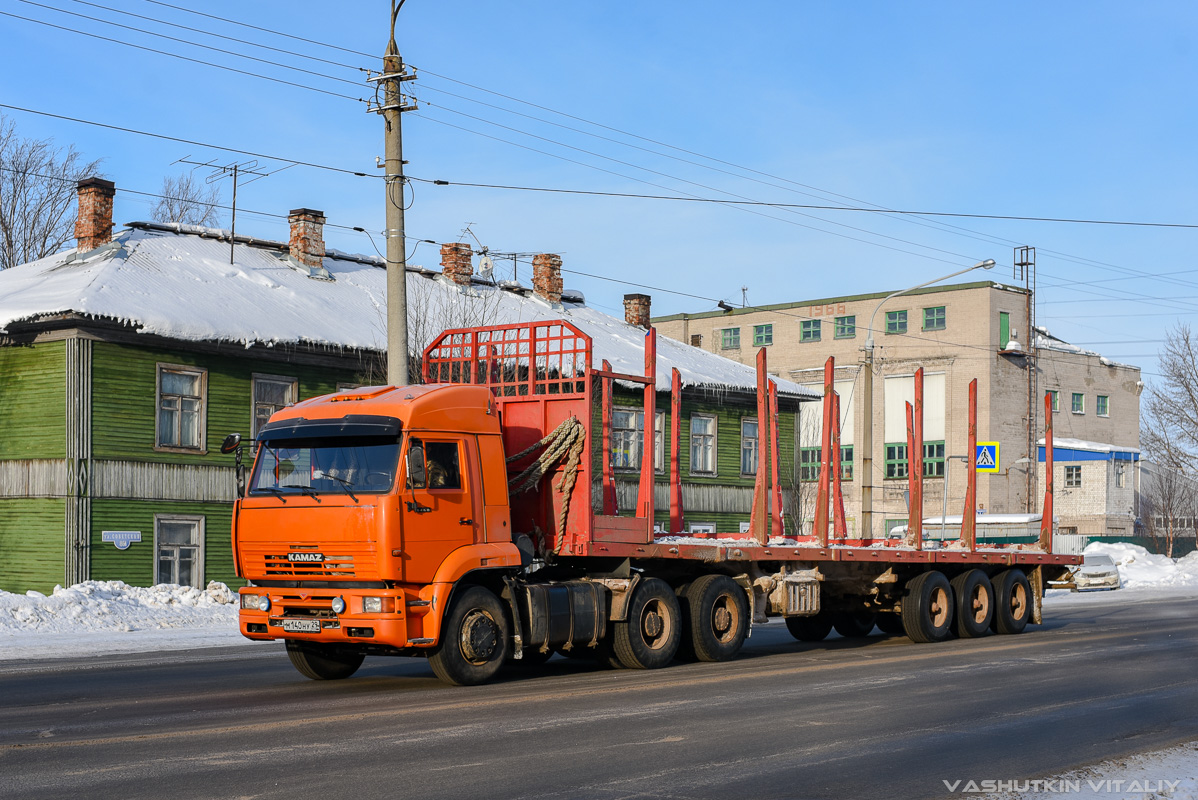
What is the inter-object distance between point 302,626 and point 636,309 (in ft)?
106

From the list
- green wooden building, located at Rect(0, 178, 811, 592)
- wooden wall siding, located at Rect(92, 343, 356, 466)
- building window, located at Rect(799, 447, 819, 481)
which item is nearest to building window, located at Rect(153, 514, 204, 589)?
green wooden building, located at Rect(0, 178, 811, 592)

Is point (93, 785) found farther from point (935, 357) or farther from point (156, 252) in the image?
point (935, 357)

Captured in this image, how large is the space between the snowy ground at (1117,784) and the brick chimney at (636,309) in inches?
1403

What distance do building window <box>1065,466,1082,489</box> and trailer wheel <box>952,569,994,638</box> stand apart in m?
51.2

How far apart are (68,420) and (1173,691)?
21.9 metres

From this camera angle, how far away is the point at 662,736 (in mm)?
9867

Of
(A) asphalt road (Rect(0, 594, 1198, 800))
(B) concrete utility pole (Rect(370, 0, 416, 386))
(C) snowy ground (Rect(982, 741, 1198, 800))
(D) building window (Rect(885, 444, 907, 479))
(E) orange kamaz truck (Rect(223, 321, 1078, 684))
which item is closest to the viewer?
(C) snowy ground (Rect(982, 741, 1198, 800))

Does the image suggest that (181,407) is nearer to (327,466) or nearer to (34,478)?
(34,478)

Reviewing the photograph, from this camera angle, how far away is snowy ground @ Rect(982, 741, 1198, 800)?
Answer: 25.9 ft

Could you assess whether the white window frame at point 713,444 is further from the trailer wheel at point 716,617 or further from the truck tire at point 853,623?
the trailer wheel at point 716,617

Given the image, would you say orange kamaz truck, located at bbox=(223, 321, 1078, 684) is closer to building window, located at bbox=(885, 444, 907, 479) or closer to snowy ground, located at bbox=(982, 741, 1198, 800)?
snowy ground, located at bbox=(982, 741, 1198, 800)

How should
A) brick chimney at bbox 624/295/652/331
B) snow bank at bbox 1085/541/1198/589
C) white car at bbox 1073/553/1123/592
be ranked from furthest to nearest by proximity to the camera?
snow bank at bbox 1085/541/1198/589 → brick chimney at bbox 624/295/652/331 → white car at bbox 1073/553/1123/592

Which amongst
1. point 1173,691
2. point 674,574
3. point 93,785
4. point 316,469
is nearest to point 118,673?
point 316,469

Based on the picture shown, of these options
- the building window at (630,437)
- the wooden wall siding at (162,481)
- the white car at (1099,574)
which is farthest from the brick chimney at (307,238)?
the white car at (1099,574)
